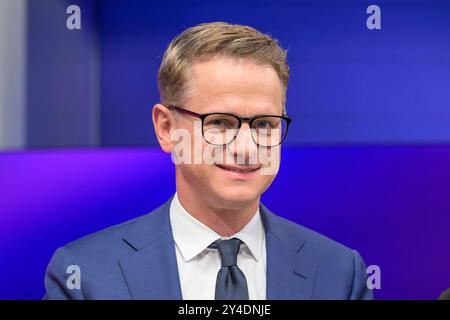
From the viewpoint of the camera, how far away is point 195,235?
1.82 metres

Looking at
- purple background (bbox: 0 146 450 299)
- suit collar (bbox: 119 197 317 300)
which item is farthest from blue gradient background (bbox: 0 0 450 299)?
suit collar (bbox: 119 197 317 300)

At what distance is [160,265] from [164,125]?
381 mm

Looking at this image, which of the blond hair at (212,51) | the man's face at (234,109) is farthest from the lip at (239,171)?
the blond hair at (212,51)

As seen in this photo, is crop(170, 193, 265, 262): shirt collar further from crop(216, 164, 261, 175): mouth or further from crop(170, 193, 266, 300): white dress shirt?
crop(216, 164, 261, 175): mouth

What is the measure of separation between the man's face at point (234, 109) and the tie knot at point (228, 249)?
0.10 m

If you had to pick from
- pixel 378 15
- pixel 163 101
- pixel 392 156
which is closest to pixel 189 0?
pixel 163 101

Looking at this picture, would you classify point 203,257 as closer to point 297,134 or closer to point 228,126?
point 228,126

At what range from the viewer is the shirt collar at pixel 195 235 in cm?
181

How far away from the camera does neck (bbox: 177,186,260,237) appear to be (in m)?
1.83

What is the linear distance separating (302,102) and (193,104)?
42cm

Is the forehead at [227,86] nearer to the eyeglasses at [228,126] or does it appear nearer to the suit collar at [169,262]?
the eyeglasses at [228,126]

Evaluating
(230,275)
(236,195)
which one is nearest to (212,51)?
(236,195)

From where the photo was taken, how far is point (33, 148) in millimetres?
1989
